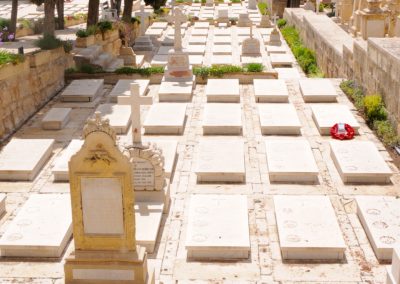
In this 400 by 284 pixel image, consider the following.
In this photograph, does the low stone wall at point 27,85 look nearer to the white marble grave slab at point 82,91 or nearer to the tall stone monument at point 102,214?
the white marble grave slab at point 82,91

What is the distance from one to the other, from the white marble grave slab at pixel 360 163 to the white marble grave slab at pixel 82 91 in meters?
7.08

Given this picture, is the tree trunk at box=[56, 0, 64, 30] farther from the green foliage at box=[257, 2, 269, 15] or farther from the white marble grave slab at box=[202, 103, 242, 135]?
the white marble grave slab at box=[202, 103, 242, 135]

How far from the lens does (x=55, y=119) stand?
13906mm

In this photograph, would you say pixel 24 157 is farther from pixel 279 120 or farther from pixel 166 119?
pixel 279 120

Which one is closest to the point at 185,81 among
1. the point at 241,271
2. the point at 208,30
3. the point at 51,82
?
the point at 51,82

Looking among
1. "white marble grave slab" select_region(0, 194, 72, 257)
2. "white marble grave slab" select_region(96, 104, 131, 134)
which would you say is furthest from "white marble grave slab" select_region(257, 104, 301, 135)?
"white marble grave slab" select_region(0, 194, 72, 257)

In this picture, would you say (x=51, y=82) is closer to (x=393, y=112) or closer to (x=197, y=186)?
(x=197, y=186)

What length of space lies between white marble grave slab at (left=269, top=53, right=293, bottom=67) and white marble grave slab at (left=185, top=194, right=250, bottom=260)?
13.2 meters

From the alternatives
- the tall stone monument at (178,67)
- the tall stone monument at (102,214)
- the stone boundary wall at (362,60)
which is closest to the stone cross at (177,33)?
the tall stone monument at (178,67)

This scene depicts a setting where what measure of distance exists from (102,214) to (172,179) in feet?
13.5

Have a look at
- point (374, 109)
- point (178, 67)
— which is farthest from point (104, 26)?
point (374, 109)

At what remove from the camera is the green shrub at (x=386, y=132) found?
1226cm

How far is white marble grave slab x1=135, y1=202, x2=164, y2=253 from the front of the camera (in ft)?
27.7

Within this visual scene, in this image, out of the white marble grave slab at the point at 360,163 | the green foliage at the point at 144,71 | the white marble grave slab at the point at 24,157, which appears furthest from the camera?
the green foliage at the point at 144,71
